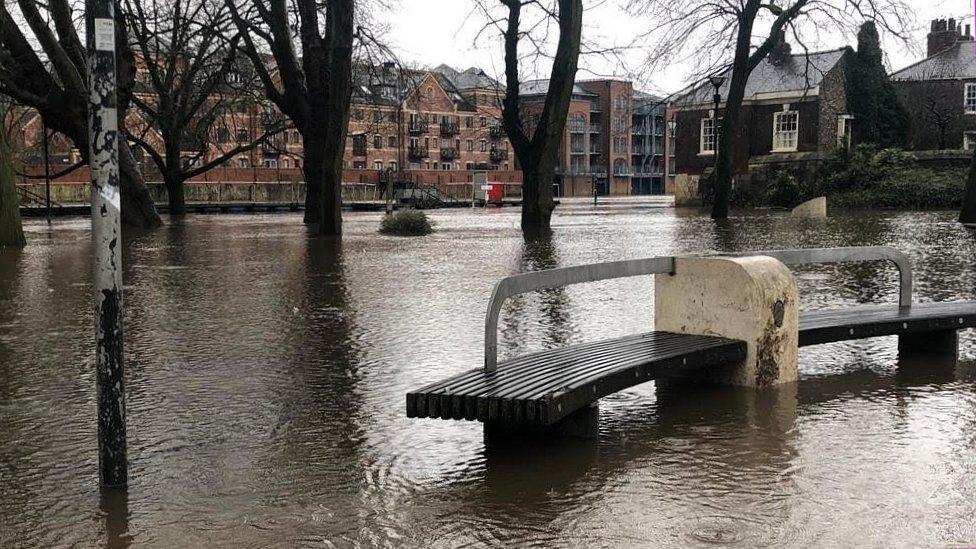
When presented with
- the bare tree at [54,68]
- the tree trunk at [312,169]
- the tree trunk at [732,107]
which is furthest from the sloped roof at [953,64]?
the bare tree at [54,68]

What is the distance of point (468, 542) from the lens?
425 centimetres

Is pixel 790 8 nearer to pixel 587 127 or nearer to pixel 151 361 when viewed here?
pixel 151 361

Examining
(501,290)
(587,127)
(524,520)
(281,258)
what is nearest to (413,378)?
(501,290)

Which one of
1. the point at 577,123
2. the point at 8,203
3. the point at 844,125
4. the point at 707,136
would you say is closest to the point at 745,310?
the point at 8,203

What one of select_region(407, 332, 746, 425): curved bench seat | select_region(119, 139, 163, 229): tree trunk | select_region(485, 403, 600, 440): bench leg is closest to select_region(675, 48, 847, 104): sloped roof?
select_region(119, 139, 163, 229): tree trunk

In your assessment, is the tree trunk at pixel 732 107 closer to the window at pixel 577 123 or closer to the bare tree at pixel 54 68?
the bare tree at pixel 54 68

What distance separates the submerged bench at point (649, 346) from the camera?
17.5ft

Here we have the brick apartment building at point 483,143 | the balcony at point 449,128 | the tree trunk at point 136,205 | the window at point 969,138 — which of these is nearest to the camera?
the tree trunk at point 136,205

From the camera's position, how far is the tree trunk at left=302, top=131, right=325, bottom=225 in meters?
31.1

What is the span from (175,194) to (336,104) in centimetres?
2082

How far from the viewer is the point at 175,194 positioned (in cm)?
4338

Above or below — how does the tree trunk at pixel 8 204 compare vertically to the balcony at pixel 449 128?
below

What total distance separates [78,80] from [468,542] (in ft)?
69.6

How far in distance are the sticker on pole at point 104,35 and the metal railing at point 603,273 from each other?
221 cm
